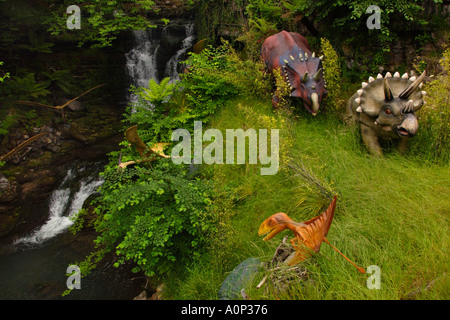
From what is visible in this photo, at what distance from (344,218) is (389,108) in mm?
1563

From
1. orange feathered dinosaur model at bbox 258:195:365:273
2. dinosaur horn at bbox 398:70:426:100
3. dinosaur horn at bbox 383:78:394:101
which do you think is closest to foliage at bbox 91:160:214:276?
orange feathered dinosaur model at bbox 258:195:365:273

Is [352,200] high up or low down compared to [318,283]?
up

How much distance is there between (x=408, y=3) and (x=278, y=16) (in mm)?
2990

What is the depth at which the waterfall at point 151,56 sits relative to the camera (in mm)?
9391

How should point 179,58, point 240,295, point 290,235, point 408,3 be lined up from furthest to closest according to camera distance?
point 179,58
point 408,3
point 290,235
point 240,295

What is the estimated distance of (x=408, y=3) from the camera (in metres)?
4.59

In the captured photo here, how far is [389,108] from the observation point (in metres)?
3.58

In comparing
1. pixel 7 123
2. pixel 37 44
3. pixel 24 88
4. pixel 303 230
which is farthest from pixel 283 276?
pixel 37 44

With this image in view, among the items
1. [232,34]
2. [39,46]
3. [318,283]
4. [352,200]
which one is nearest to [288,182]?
[352,200]

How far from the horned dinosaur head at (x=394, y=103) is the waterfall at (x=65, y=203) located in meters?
6.10

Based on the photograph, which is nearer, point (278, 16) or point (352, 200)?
point (352, 200)

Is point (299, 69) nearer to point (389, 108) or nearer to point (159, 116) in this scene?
point (389, 108)

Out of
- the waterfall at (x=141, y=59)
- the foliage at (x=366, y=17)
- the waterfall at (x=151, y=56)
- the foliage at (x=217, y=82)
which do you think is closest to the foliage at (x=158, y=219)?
the foliage at (x=217, y=82)

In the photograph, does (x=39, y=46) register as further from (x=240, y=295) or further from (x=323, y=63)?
(x=240, y=295)
